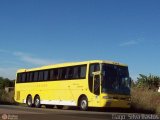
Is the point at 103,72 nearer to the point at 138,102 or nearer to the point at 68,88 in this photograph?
the point at 68,88

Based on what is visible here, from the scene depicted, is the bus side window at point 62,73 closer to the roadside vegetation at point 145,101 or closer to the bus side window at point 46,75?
the bus side window at point 46,75

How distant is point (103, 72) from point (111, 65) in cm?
88

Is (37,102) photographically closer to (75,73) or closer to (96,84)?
(75,73)

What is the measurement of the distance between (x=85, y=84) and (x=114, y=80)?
1.98 m

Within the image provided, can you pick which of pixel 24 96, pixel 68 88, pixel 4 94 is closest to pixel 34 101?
pixel 24 96

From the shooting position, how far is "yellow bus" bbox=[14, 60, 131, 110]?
1089 inches

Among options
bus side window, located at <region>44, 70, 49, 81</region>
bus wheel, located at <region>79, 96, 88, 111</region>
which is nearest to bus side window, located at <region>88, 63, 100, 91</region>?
bus wheel, located at <region>79, 96, 88, 111</region>

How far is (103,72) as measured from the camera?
1090 inches

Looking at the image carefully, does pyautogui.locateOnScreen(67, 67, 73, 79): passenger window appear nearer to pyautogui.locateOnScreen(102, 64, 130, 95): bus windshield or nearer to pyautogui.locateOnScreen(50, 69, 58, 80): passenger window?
pyautogui.locateOnScreen(50, 69, 58, 80): passenger window

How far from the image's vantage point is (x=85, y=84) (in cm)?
2864

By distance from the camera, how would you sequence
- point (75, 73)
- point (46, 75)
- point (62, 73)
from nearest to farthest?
point (75, 73) → point (62, 73) → point (46, 75)

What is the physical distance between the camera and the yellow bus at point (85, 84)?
2766 centimetres

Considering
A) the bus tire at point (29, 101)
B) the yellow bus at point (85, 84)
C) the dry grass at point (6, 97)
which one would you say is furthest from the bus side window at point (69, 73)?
the dry grass at point (6, 97)

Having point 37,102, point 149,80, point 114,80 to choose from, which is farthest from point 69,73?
point 149,80
